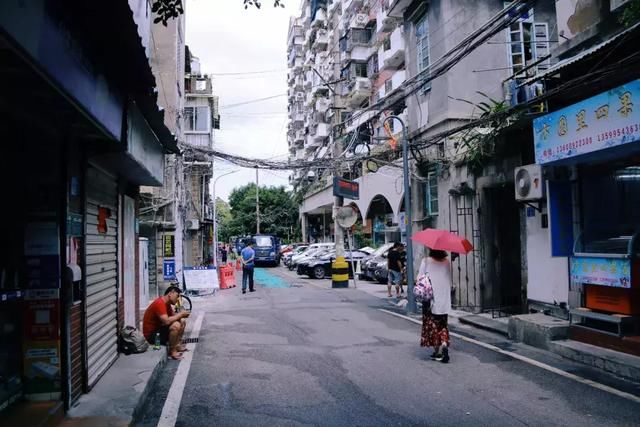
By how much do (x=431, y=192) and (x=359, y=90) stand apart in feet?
77.0

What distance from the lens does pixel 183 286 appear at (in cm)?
1720

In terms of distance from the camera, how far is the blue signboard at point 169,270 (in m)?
16.5

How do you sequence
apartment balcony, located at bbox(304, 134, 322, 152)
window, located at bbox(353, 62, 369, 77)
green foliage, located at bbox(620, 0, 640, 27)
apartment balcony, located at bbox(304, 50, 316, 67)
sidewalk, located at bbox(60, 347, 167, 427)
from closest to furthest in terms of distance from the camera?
sidewalk, located at bbox(60, 347, 167, 427), green foliage, located at bbox(620, 0, 640, 27), window, located at bbox(353, 62, 369, 77), apartment balcony, located at bbox(304, 134, 322, 152), apartment balcony, located at bbox(304, 50, 316, 67)

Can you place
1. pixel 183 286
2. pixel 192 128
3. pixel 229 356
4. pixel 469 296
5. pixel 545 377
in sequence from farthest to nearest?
pixel 192 128 < pixel 183 286 < pixel 469 296 < pixel 229 356 < pixel 545 377

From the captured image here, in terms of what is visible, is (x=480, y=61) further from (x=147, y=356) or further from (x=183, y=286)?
(x=147, y=356)

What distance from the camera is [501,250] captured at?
13.1m

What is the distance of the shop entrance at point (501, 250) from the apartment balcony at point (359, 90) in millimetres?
25933

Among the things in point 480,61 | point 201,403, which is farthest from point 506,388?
point 480,61

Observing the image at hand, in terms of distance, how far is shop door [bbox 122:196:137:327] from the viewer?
846 cm

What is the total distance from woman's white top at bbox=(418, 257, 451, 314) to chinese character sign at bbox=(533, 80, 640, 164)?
2.64 meters

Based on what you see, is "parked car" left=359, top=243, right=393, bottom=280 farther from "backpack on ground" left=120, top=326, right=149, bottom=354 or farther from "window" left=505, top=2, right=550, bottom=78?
"backpack on ground" left=120, top=326, right=149, bottom=354

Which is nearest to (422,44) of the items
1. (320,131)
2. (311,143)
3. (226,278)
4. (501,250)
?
(501,250)

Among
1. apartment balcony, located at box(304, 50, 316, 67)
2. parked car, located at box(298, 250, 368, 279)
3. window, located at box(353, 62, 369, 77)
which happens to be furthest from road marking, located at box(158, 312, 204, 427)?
apartment balcony, located at box(304, 50, 316, 67)

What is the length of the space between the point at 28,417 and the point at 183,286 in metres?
12.5
